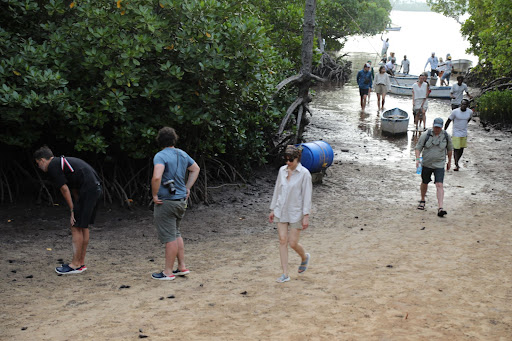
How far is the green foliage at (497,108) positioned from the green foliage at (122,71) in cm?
1144

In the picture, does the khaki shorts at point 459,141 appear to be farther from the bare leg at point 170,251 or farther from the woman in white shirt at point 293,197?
the bare leg at point 170,251

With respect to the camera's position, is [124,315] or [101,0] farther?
[101,0]

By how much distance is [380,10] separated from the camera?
5706cm

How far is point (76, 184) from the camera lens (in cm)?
656

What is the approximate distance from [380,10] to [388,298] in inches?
2164

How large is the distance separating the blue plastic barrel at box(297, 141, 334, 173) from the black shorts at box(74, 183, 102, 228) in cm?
585

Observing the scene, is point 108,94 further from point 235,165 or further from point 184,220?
point 235,165

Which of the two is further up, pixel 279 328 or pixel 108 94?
pixel 108 94

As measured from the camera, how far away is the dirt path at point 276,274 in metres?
5.38

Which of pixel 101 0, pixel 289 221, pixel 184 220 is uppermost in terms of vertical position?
pixel 101 0

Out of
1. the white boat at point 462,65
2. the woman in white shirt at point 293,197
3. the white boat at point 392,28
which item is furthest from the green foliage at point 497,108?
the white boat at point 392,28

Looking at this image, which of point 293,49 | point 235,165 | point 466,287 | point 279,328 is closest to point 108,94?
point 235,165

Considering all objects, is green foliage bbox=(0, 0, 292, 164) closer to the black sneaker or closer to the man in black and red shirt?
the man in black and red shirt

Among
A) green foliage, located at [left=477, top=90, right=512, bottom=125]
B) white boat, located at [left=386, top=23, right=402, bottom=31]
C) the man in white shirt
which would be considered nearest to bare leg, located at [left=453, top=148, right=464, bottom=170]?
the man in white shirt
